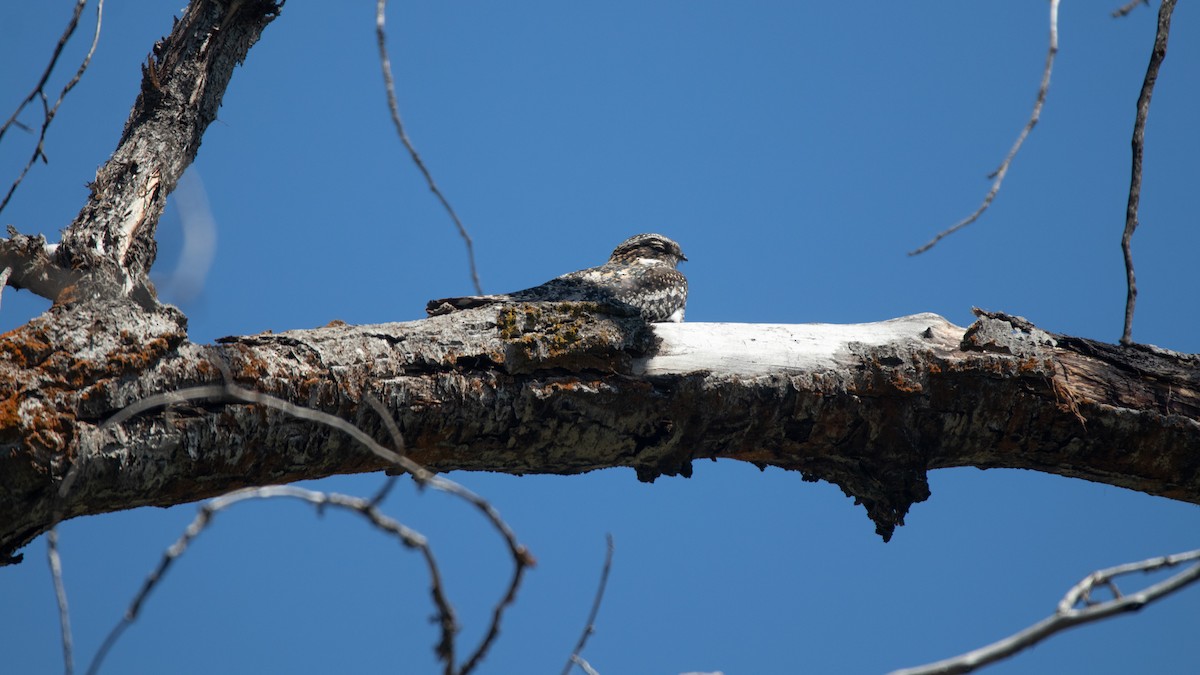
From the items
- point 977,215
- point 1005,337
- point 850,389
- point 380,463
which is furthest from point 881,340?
point 380,463

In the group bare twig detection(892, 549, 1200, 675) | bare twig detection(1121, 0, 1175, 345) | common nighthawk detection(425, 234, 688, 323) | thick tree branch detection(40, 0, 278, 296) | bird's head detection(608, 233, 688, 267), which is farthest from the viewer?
bird's head detection(608, 233, 688, 267)

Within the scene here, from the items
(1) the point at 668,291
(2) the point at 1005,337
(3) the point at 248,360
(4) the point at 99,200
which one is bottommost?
(3) the point at 248,360

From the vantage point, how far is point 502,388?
3.02m

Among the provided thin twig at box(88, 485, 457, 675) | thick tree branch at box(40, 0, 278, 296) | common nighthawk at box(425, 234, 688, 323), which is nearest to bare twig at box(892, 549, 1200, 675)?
thin twig at box(88, 485, 457, 675)

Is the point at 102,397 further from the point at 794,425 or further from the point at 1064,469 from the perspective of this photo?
the point at 1064,469

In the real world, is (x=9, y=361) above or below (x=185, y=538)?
above

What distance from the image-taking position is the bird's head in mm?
7707

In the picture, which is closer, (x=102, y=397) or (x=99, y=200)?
(x=102, y=397)

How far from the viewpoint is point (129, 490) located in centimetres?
263

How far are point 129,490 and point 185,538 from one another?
157cm

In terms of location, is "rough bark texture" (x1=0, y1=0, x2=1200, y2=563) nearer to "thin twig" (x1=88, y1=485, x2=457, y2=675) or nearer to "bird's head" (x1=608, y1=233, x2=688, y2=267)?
"thin twig" (x1=88, y1=485, x2=457, y2=675)

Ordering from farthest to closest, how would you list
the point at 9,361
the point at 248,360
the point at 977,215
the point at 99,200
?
the point at 99,200 → the point at 248,360 → the point at 9,361 → the point at 977,215

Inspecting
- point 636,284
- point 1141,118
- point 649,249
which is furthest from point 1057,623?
point 649,249

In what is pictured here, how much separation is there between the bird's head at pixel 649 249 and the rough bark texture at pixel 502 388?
4.35 meters
